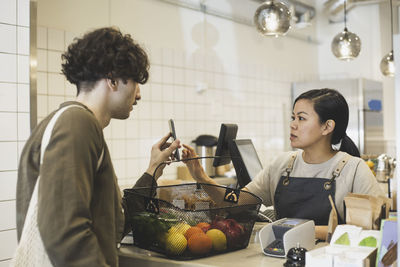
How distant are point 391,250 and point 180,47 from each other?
382 centimetres

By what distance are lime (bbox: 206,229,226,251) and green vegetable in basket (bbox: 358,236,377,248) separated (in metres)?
0.47

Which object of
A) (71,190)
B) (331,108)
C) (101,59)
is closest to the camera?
(71,190)

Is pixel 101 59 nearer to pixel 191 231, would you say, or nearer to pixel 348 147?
pixel 191 231

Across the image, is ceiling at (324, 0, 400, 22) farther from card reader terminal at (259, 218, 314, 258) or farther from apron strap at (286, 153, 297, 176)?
card reader terminal at (259, 218, 314, 258)

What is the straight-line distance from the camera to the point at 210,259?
1.67 metres

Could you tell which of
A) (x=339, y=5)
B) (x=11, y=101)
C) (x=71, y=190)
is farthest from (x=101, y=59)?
(x=339, y=5)

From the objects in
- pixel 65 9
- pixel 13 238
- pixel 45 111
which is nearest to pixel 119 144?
pixel 45 111

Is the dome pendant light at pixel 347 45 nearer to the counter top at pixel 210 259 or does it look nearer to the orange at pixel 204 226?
the counter top at pixel 210 259

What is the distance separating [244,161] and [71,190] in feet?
4.53

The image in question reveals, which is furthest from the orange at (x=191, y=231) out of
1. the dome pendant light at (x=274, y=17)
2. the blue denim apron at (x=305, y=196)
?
the dome pendant light at (x=274, y=17)

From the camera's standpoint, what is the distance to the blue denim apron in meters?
2.21

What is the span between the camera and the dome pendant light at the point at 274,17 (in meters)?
3.22

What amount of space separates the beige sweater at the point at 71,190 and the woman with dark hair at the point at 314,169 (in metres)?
0.94

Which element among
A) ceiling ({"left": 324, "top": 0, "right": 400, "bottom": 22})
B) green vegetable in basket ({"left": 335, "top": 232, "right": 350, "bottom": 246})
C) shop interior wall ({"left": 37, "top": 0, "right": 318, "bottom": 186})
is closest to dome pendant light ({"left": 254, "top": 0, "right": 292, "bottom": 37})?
shop interior wall ({"left": 37, "top": 0, "right": 318, "bottom": 186})
